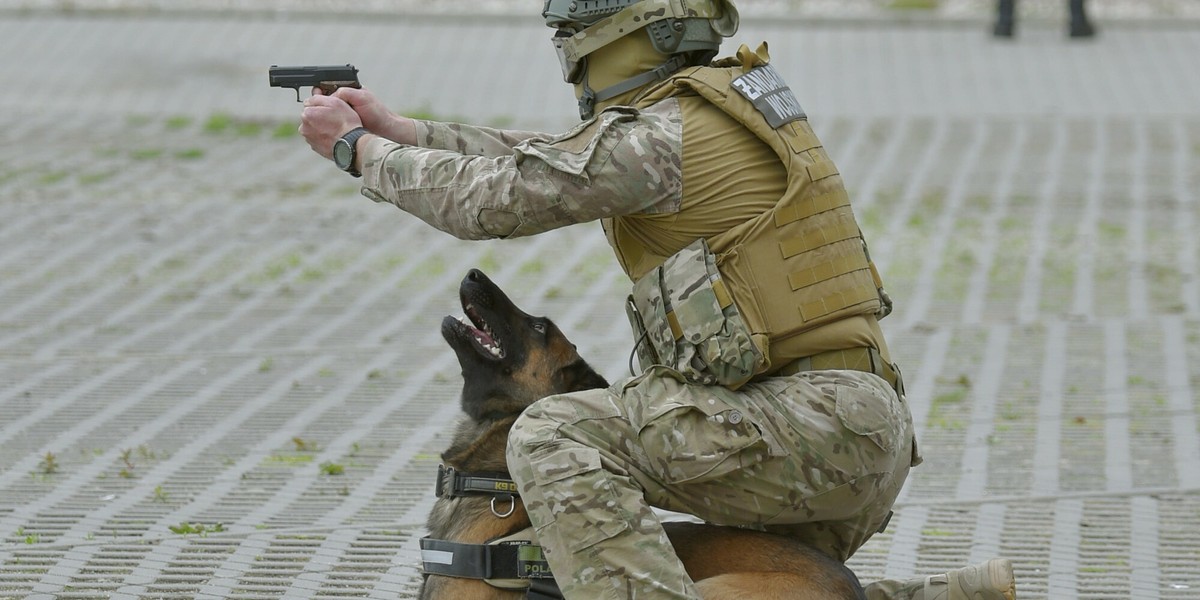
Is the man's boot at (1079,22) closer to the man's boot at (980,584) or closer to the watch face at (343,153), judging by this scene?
the man's boot at (980,584)

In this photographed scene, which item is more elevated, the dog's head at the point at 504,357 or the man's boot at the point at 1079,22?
the dog's head at the point at 504,357

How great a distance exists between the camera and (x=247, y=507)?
613cm

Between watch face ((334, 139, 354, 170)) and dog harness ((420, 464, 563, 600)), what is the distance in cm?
88

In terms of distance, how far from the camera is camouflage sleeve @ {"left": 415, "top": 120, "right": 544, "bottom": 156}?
14.9ft

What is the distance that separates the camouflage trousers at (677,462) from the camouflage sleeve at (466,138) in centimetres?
95

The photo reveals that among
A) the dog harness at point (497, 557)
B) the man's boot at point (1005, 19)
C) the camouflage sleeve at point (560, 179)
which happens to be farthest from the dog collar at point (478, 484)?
the man's boot at point (1005, 19)

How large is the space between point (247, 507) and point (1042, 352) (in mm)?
4427

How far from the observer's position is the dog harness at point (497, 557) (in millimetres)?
4000

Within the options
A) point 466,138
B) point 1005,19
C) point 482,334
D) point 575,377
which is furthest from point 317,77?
point 1005,19

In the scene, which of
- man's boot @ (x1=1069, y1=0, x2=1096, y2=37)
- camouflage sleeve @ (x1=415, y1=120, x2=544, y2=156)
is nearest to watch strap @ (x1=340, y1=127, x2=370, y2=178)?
camouflage sleeve @ (x1=415, y1=120, x2=544, y2=156)

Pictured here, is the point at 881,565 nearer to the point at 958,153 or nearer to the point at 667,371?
the point at 667,371

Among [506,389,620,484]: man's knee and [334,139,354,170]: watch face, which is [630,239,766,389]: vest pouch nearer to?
[506,389,620,484]: man's knee

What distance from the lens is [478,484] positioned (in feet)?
13.6

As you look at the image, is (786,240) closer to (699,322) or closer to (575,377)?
(699,322)
